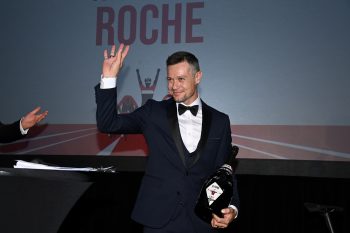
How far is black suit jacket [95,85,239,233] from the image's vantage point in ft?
7.97

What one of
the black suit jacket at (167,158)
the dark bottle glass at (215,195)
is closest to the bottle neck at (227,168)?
the dark bottle glass at (215,195)

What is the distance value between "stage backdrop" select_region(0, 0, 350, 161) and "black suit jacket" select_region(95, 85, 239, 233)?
6.01 ft

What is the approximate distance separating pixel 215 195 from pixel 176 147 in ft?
1.30

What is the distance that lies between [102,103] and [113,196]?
299 cm

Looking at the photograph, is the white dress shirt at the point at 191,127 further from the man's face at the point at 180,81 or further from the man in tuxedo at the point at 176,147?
the man's face at the point at 180,81

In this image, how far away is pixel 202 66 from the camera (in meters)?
4.61

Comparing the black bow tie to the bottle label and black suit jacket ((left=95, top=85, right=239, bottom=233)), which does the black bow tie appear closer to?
black suit jacket ((left=95, top=85, right=239, bottom=233))

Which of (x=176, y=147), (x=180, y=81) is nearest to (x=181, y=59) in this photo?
(x=180, y=81)

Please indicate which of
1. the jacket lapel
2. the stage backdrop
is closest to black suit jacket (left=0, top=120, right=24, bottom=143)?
the jacket lapel

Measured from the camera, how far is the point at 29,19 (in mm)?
5270

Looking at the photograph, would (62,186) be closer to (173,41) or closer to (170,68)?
(170,68)

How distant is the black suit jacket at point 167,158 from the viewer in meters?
2.43

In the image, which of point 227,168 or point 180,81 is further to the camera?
point 180,81

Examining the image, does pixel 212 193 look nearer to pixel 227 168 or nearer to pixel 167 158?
pixel 227 168
